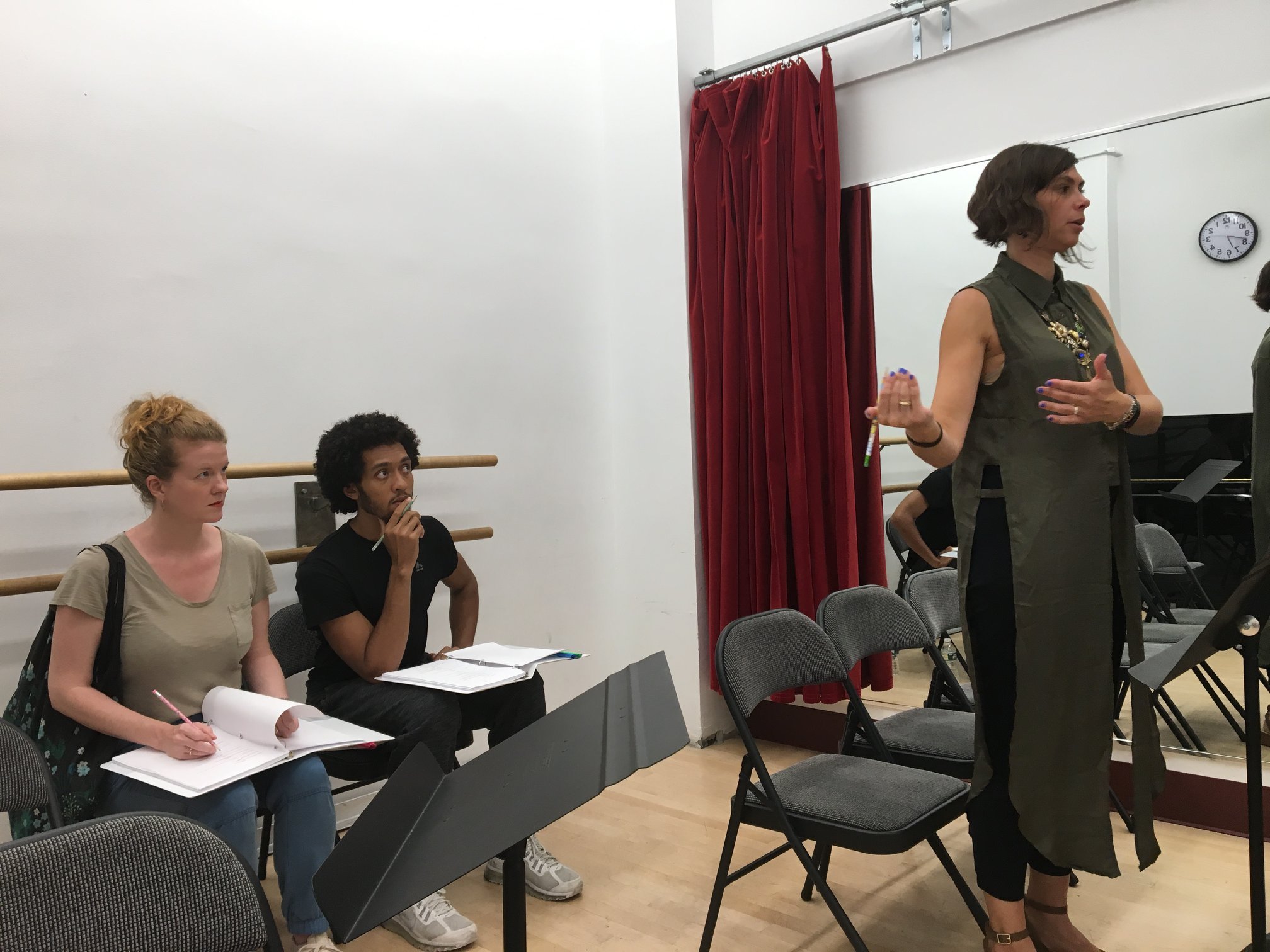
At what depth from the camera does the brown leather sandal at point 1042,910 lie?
6.28ft

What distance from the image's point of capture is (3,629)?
2262mm

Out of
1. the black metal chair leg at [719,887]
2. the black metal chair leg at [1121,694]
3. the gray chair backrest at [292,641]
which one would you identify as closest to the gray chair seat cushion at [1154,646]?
the black metal chair leg at [1121,694]

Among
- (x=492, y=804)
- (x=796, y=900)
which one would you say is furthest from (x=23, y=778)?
(x=796, y=900)

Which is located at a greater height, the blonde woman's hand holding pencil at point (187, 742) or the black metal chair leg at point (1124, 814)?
the blonde woman's hand holding pencil at point (187, 742)

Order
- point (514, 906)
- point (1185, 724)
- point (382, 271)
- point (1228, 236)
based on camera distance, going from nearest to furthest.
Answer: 1. point (514, 906)
2. point (1228, 236)
3. point (1185, 724)
4. point (382, 271)

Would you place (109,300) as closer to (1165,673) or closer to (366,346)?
(366,346)

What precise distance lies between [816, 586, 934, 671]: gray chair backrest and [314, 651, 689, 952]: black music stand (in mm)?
1228

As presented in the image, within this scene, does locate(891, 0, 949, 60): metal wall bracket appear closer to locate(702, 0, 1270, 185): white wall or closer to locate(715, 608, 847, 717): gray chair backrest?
locate(702, 0, 1270, 185): white wall

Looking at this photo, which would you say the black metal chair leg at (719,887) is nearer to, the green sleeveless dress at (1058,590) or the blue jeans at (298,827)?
the green sleeveless dress at (1058,590)

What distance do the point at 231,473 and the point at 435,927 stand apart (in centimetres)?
123

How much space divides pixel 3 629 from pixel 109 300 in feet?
2.79

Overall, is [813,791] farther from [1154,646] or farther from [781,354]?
[781,354]

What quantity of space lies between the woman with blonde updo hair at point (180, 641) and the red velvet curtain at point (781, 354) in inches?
71.4

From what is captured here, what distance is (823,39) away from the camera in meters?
3.24
